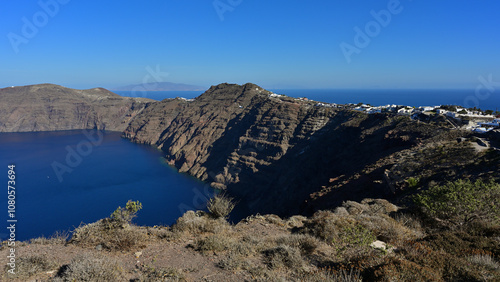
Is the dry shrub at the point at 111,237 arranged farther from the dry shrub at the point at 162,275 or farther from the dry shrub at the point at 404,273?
the dry shrub at the point at 404,273

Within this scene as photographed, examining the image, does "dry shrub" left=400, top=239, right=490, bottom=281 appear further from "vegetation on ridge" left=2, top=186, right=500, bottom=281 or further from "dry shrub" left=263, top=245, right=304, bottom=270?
"dry shrub" left=263, top=245, right=304, bottom=270

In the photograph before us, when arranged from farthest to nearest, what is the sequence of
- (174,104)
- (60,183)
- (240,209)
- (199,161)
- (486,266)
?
(174,104), (199,161), (60,183), (240,209), (486,266)

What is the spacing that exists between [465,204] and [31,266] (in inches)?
595

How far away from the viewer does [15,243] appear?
8523 mm

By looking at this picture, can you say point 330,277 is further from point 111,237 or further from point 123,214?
point 123,214

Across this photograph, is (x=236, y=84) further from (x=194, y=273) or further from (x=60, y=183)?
(x=194, y=273)

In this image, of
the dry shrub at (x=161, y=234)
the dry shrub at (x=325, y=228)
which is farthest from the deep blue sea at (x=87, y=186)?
the dry shrub at (x=325, y=228)

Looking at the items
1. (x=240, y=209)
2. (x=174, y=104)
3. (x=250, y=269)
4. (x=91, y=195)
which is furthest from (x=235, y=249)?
(x=174, y=104)

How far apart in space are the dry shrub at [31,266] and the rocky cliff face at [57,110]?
16054 centimetres

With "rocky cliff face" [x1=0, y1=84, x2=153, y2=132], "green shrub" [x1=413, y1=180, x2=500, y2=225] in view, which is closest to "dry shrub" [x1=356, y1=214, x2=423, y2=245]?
"green shrub" [x1=413, y1=180, x2=500, y2=225]

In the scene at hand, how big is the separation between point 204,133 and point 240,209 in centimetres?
4449

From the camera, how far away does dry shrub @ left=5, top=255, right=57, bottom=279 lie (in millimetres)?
6301
